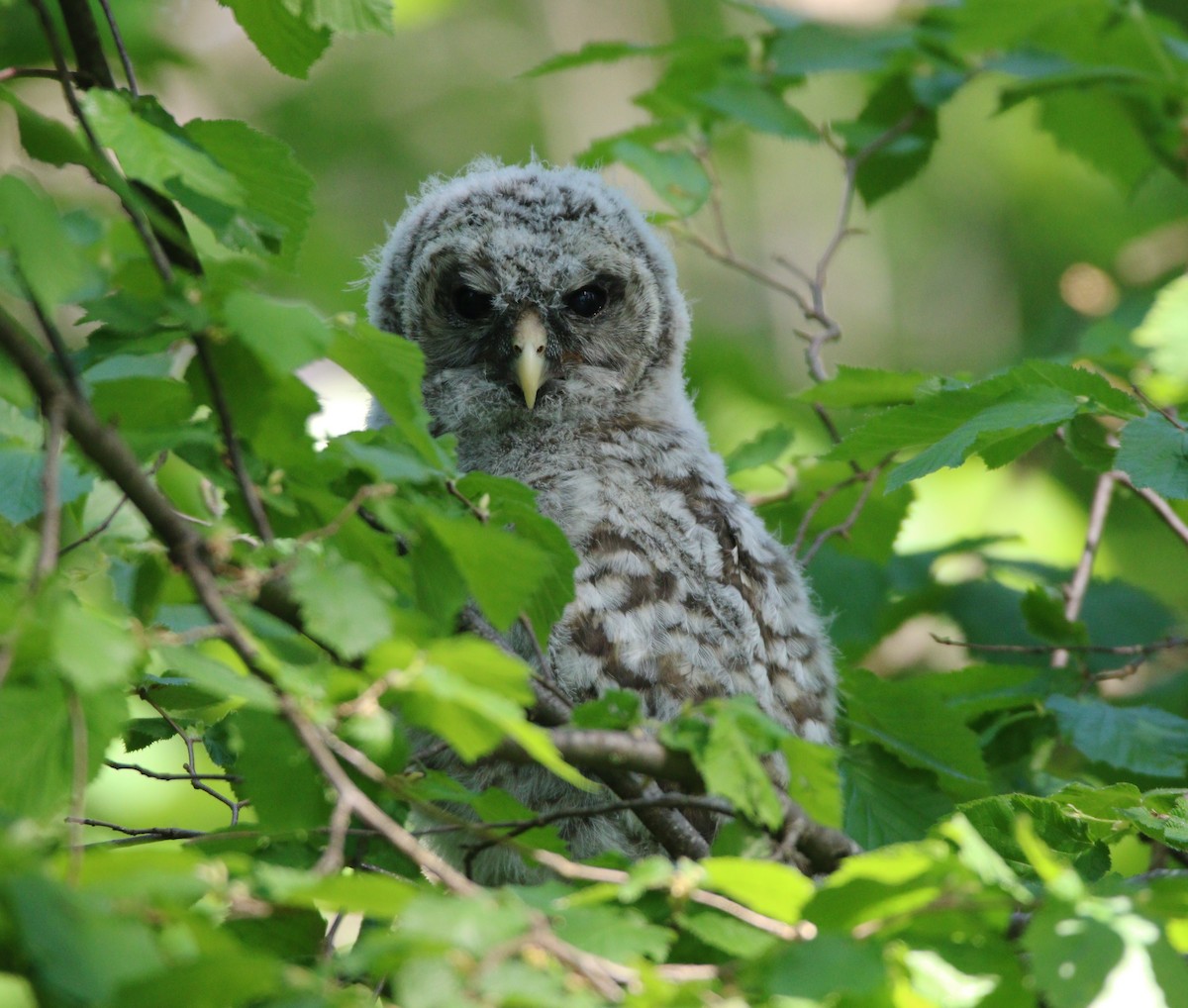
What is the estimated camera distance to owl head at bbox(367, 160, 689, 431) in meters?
2.58

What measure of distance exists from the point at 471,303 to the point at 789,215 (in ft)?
14.6

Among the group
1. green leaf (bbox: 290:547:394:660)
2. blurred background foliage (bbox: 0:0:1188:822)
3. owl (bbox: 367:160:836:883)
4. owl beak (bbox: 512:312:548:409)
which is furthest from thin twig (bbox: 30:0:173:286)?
blurred background foliage (bbox: 0:0:1188:822)

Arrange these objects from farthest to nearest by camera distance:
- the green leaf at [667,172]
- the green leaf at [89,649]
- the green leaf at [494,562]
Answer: the green leaf at [667,172] < the green leaf at [494,562] < the green leaf at [89,649]

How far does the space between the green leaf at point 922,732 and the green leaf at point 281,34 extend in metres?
1.34

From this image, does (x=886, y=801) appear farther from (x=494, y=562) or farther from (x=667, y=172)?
(x=667, y=172)

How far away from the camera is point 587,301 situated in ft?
8.89

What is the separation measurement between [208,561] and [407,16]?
16.9ft

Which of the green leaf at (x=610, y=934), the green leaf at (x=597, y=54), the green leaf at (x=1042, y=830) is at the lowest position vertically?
the green leaf at (x=1042, y=830)

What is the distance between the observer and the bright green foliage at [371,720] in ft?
3.14

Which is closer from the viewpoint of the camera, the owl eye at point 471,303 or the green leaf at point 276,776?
the green leaf at point 276,776

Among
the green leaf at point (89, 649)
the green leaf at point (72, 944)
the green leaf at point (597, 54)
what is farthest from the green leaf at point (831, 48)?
the green leaf at point (72, 944)

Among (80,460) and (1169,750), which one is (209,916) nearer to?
(80,460)

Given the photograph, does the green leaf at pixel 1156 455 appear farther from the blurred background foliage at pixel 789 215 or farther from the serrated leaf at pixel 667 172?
the serrated leaf at pixel 667 172

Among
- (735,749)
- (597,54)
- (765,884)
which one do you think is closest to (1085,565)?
(597,54)
